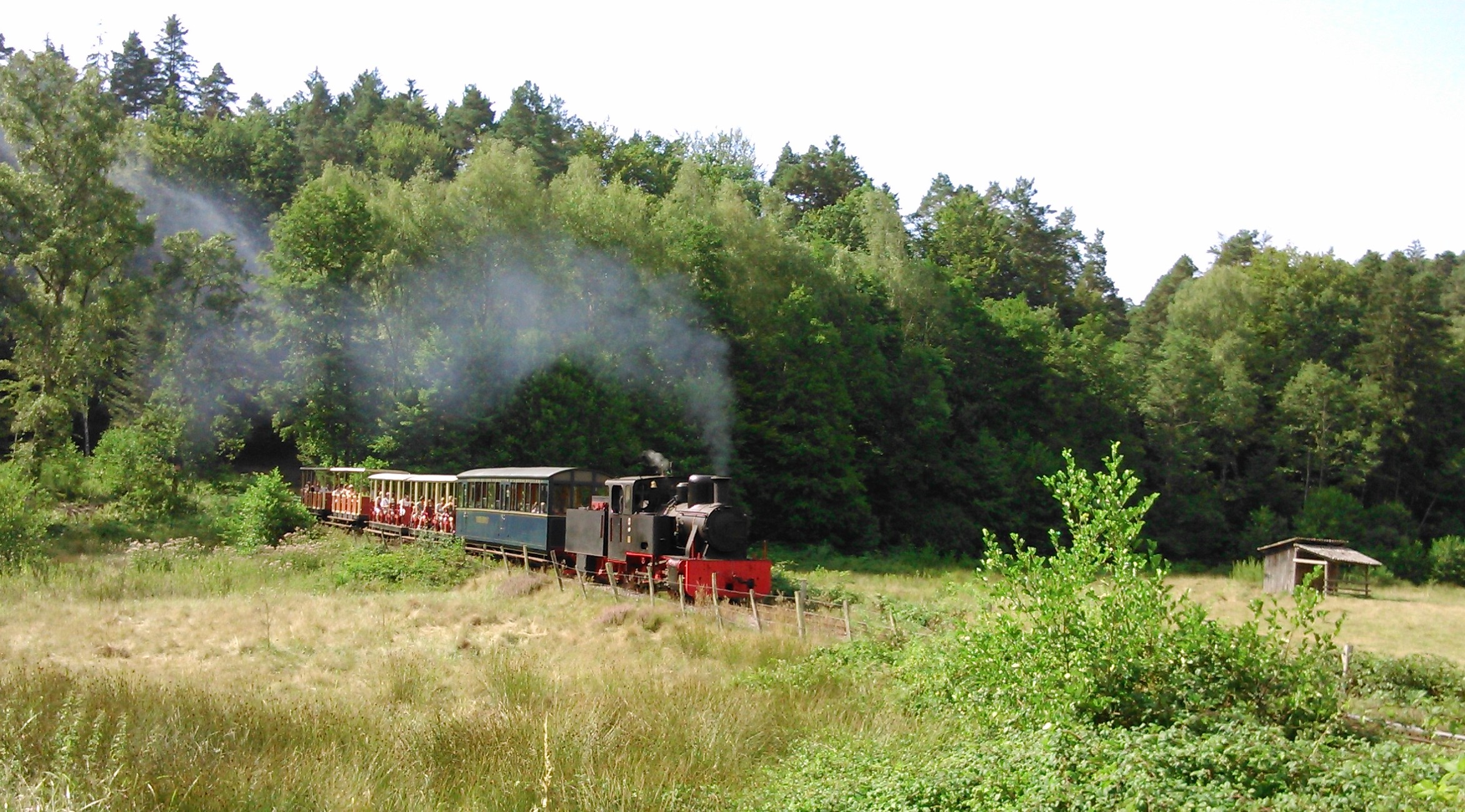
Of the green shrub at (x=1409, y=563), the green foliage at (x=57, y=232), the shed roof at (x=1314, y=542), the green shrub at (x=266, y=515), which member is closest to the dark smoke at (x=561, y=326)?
the green shrub at (x=266, y=515)

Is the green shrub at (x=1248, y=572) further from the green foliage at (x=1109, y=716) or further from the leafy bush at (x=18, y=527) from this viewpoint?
the leafy bush at (x=18, y=527)

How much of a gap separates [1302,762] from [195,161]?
60.6m

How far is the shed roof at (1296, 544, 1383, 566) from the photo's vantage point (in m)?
40.2

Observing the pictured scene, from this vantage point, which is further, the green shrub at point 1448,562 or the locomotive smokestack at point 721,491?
the green shrub at point 1448,562

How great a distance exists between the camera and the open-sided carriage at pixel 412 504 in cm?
3050

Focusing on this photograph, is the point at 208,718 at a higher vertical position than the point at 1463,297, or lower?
lower

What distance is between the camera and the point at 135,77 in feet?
252

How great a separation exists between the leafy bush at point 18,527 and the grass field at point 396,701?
304cm

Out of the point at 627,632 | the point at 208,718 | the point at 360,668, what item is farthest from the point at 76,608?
the point at 208,718

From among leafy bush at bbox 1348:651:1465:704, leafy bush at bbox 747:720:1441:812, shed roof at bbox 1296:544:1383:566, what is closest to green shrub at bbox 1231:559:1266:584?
shed roof at bbox 1296:544:1383:566

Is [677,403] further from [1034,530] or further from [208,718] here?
[208,718]

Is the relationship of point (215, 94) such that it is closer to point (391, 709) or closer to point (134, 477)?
point (134, 477)

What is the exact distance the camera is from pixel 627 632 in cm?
1702

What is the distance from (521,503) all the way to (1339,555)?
104 ft
